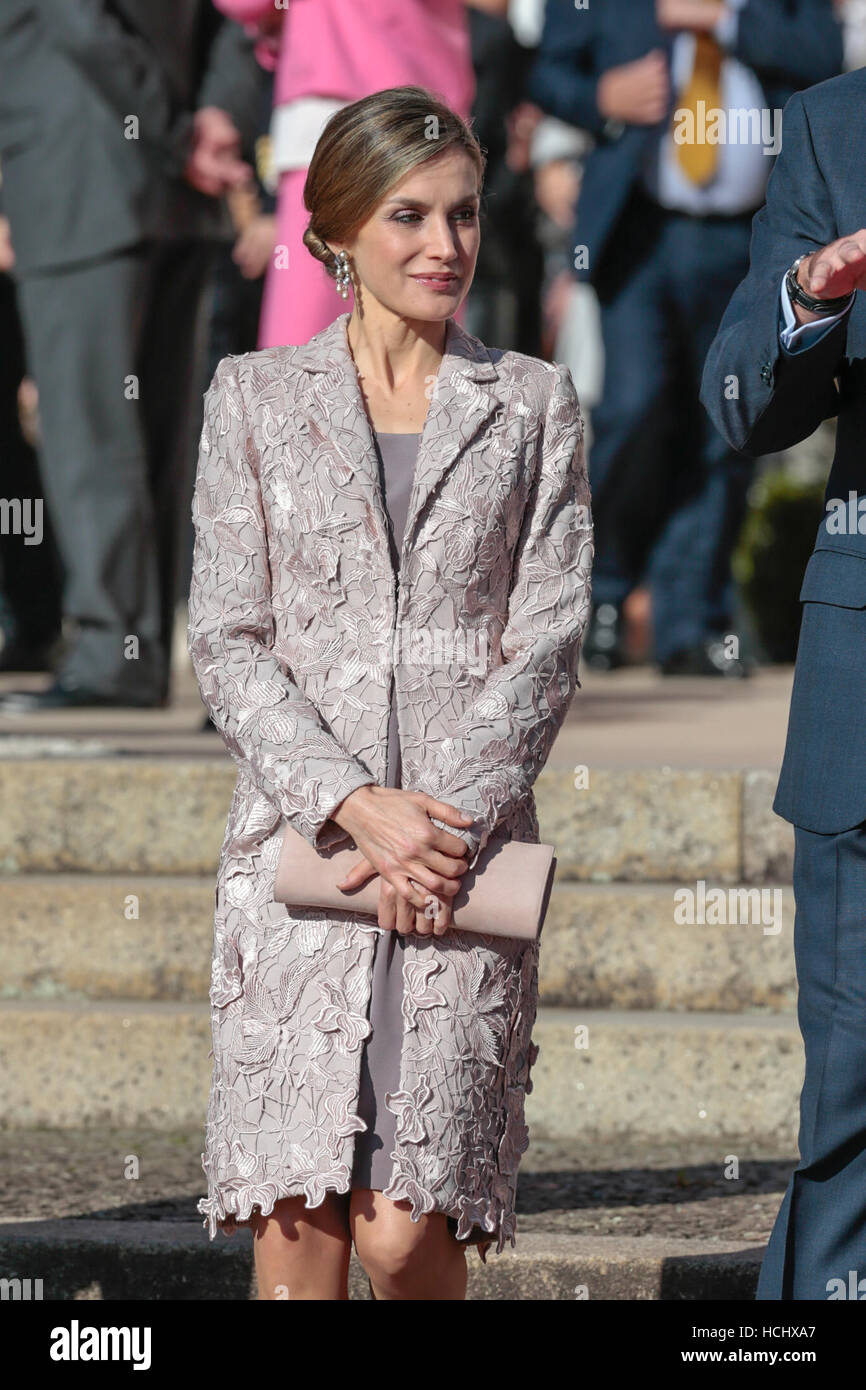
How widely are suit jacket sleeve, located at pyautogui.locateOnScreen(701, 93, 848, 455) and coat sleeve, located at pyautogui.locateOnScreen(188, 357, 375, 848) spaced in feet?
2.08

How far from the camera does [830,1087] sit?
10.2 ft

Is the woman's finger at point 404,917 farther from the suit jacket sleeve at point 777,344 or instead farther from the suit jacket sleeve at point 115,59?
the suit jacket sleeve at point 115,59

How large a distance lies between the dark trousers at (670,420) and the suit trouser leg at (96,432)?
1.85 meters

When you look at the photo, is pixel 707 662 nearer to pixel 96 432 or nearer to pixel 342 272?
pixel 96 432

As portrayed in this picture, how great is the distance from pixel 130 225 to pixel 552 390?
3.47m

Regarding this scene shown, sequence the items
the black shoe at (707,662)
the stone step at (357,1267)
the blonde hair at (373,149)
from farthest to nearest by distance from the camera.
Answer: the black shoe at (707,662) < the stone step at (357,1267) < the blonde hair at (373,149)

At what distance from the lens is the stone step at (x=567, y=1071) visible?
15.4 feet

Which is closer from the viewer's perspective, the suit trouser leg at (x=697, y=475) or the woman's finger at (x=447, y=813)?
the woman's finger at (x=447, y=813)

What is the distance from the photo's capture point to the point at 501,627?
10.6ft

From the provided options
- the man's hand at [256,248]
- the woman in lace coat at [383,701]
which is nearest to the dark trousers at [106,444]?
the man's hand at [256,248]

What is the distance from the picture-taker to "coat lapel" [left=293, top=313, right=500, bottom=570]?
3152 mm

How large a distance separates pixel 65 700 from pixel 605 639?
2173 millimetres
